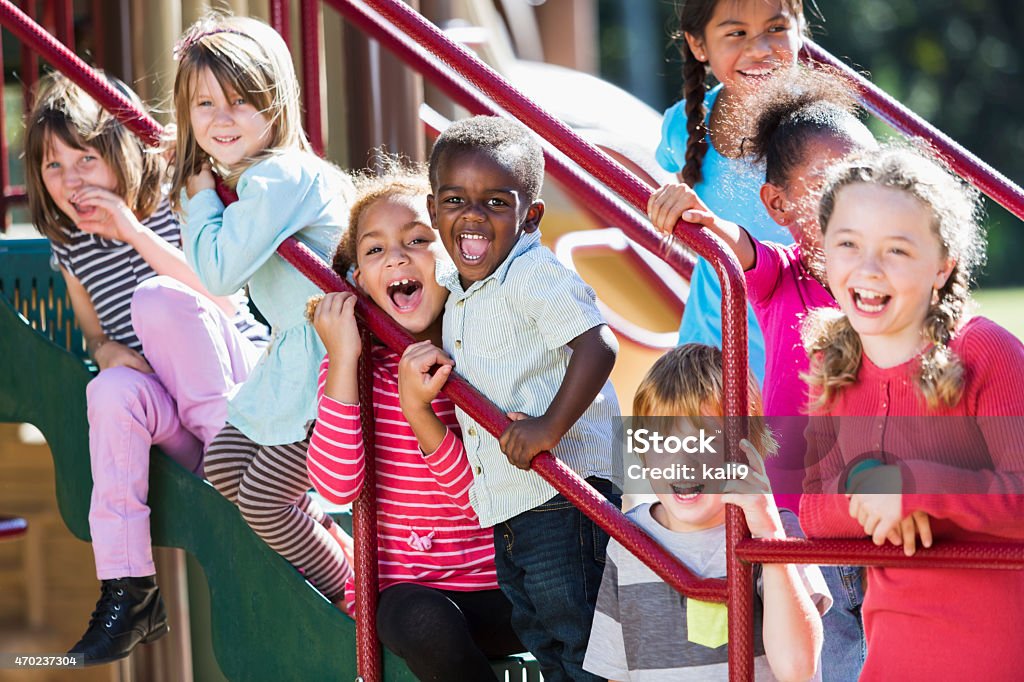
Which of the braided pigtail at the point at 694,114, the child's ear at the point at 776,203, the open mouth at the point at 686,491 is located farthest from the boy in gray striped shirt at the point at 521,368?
the braided pigtail at the point at 694,114

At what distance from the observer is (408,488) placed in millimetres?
2875

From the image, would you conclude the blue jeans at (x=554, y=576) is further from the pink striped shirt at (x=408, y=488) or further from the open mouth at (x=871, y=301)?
the open mouth at (x=871, y=301)

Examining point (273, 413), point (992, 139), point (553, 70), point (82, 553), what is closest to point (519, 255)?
point (273, 413)

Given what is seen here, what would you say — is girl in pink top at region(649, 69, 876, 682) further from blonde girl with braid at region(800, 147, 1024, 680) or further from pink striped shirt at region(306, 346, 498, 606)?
pink striped shirt at region(306, 346, 498, 606)

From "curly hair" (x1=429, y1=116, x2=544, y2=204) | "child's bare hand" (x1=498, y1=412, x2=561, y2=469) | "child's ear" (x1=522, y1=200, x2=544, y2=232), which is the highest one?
"curly hair" (x1=429, y1=116, x2=544, y2=204)

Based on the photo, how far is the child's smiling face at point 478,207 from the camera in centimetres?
270

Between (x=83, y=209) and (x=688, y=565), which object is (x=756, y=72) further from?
(x=83, y=209)

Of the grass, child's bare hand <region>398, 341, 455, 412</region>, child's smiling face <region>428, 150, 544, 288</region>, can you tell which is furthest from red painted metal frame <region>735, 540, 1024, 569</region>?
the grass

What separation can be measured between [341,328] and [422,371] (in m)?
0.20

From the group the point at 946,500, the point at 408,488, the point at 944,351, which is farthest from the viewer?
the point at 408,488

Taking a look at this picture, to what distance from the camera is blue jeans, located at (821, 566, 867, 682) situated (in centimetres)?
263

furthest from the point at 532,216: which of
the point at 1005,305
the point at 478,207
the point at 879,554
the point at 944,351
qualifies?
the point at 1005,305

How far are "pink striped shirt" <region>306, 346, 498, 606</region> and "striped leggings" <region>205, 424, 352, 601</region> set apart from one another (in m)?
0.35

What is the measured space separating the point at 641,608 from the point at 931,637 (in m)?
0.52
